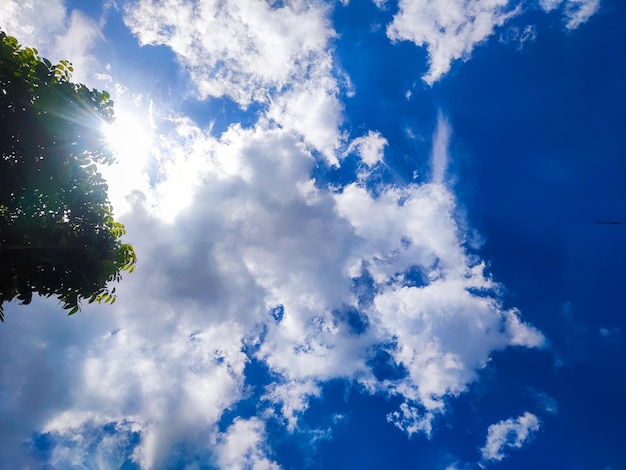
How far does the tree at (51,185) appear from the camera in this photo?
1356cm

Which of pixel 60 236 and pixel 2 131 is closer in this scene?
pixel 2 131

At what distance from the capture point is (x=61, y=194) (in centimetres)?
1520

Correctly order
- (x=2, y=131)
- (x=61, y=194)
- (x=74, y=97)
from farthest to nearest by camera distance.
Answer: (x=61, y=194) → (x=74, y=97) → (x=2, y=131)

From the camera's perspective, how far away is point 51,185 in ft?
48.4

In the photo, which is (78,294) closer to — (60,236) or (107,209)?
(60,236)

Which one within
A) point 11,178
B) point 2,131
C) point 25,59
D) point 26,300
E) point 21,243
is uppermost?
→ point 25,59

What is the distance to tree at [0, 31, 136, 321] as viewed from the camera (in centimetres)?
1356

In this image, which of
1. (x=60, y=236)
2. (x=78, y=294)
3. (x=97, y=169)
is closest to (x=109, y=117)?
(x=97, y=169)

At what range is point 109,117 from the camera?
1533 centimetres

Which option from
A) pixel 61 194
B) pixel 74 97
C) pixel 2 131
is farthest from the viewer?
pixel 61 194

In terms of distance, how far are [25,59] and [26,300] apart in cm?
1003

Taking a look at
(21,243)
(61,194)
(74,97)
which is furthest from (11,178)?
(74,97)

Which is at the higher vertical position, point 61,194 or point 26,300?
point 61,194

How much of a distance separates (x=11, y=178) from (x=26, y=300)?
5.17m
